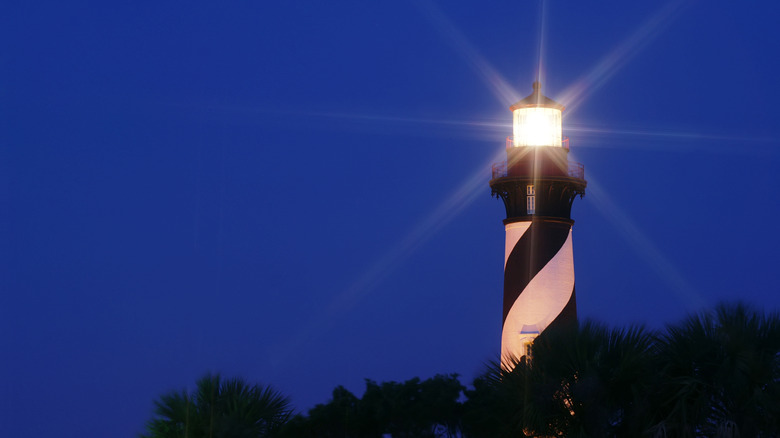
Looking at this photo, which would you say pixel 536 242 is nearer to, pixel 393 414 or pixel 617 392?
pixel 393 414

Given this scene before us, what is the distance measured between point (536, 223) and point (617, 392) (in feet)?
41.9

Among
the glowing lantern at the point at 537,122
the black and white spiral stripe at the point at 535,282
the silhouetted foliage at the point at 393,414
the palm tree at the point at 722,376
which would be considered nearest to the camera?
the palm tree at the point at 722,376

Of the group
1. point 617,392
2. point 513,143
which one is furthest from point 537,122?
point 617,392

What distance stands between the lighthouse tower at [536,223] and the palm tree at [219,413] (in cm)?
1044

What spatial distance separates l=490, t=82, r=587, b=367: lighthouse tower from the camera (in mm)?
36344

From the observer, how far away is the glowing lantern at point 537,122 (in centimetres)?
3862

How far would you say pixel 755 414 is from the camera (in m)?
23.0

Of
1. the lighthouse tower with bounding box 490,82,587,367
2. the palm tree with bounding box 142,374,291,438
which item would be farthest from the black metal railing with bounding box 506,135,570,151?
the palm tree with bounding box 142,374,291,438

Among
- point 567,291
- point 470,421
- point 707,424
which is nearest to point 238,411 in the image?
point 470,421

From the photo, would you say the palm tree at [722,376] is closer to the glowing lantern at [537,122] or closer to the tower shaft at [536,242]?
the tower shaft at [536,242]

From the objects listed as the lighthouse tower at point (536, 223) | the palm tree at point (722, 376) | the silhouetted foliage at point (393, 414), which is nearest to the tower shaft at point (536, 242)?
the lighthouse tower at point (536, 223)

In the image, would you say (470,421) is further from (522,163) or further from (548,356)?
(522,163)

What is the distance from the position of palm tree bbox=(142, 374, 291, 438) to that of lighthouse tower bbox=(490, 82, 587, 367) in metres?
10.4

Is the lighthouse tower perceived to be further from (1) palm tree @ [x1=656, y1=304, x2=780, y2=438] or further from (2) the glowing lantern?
(1) palm tree @ [x1=656, y1=304, x2=780, y2=438]
